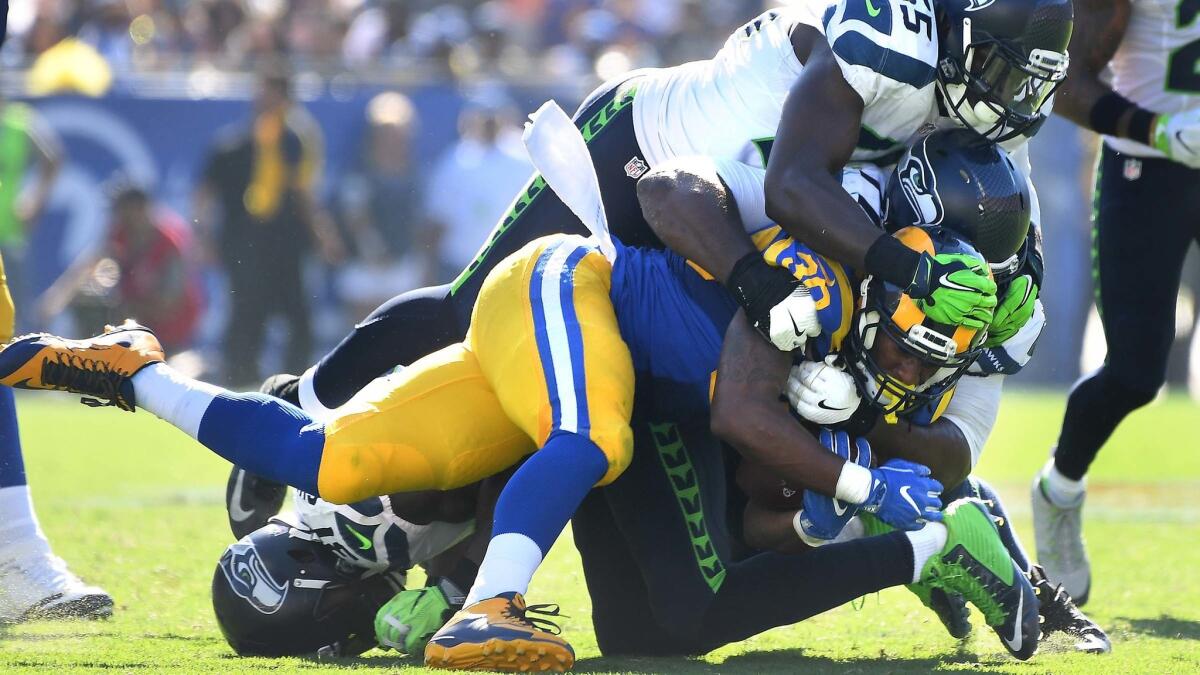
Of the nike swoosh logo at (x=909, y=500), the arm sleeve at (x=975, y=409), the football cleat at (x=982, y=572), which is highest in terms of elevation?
the nike swoosh logo at (x=909, y=500)

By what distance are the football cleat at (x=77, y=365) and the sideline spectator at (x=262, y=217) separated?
247 inches

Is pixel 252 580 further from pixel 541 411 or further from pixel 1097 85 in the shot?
pixel 1097 85

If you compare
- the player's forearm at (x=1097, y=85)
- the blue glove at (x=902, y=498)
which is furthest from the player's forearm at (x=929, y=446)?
the player's forearm at (x=1097, y=85)

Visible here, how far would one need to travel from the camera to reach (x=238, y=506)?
4.58 m

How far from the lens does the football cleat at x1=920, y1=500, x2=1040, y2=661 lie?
370 centimetres

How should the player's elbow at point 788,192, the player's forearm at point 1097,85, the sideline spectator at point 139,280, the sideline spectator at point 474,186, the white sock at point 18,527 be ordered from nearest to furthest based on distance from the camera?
the player's elbow at point 788,192 → the white sock at point 18,527 → the player's forearm at point 1097,85 → the sideline spectator at point 139,280 → the sideline spectator at point 474,186

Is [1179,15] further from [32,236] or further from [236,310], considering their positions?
[32,236]

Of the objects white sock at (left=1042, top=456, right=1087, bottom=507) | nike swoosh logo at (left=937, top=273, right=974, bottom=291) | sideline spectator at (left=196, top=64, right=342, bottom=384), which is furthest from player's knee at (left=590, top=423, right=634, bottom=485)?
sideline spectator at (left=196, top=64, right=342, bottom=384)

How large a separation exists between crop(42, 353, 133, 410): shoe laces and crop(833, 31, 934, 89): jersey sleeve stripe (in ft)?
5.94

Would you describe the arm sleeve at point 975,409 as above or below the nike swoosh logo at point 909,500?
below

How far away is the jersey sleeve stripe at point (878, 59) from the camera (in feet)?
12.8

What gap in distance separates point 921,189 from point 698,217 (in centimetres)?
51

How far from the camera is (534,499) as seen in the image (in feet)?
11.4

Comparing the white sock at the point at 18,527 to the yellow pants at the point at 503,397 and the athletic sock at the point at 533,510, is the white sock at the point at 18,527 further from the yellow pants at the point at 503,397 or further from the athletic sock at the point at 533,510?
the athletic sock at the point at 533,510
